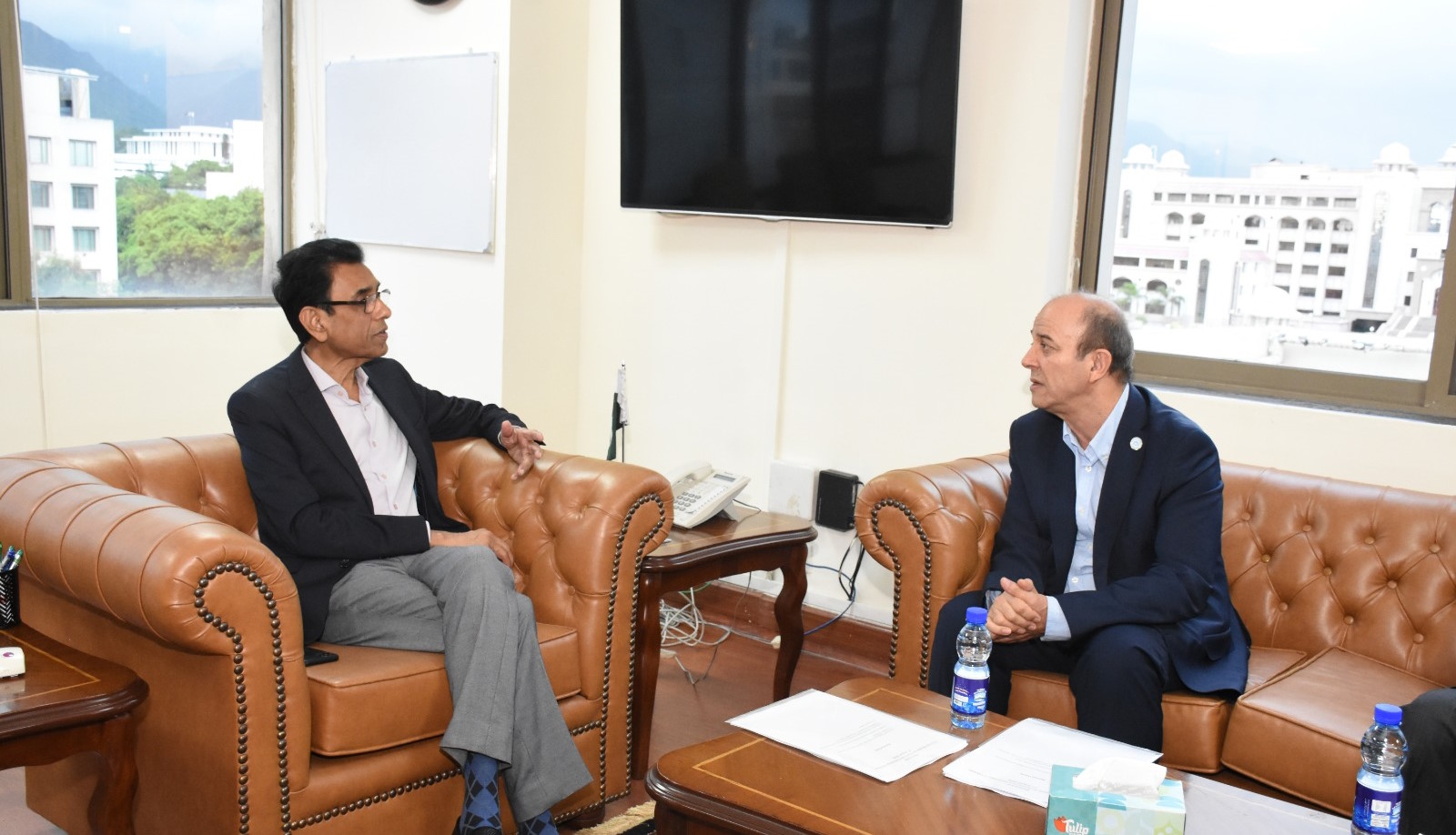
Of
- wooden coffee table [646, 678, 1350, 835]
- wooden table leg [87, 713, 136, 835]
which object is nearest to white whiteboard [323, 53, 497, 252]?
wooden table leg [87, 713, 136, 835]

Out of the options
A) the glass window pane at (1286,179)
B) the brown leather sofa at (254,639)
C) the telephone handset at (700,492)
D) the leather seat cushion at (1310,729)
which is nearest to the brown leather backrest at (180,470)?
the brown leather sofa at (254,639)

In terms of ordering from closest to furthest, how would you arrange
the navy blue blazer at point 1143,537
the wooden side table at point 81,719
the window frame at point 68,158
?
the wooden side table at point 81,719 → the navy blue blazer at point 1143,537 → the window frame at point 68,158

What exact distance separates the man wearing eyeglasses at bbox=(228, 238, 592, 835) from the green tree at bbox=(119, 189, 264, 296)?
7.26 ft

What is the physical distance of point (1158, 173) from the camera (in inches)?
144

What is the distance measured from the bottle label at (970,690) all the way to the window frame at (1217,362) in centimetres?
177

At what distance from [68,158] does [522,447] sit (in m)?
2.55

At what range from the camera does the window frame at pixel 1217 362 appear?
3.17 metres

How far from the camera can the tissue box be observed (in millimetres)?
1650

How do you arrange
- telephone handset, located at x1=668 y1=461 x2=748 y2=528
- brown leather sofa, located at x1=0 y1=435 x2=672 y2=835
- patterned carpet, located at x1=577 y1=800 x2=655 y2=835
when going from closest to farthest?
brown leather sofa, located at x1=0 y1=435 x2=672 y2=835, patterned carpet, located at x1=577 y1=800 x2=655 y2=835, telephone handset, located at x1=668 y1=461 x2=748 y2=528

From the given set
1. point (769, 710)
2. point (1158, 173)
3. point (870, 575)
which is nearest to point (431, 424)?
point (769, 710)

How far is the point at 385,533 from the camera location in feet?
8.76

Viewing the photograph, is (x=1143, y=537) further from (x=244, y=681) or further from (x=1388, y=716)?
(x=244, y=681)

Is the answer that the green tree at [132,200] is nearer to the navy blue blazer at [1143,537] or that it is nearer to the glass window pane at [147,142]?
the glass window pane at [147,142]

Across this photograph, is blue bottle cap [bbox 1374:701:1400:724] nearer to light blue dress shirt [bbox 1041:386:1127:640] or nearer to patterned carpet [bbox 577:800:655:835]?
light blue dress shirt [bbox 1041:386:1127:640]
